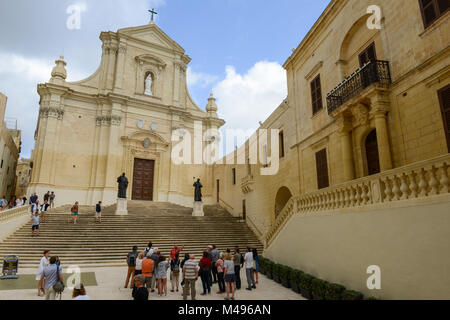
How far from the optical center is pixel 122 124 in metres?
25.6

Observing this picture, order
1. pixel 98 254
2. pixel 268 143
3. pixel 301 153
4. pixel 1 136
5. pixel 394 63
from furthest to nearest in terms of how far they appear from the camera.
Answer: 1. pixel 1 136
2. pixel 268 143
3. pixel 301 153
4. pixel 98 254
5. pixel 394 63

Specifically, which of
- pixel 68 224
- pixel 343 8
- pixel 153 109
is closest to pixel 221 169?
pixel 153 109

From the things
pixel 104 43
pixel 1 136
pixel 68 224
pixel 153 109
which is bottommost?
pixel 68 224

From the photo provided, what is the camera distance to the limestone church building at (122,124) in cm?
2328

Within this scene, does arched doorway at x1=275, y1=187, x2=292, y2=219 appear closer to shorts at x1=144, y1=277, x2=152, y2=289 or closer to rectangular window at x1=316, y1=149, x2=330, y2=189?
rectangular window at x1=316, y1=149, x2=330, y2=189

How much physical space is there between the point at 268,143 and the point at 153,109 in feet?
42.7

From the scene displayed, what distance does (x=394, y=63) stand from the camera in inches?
381

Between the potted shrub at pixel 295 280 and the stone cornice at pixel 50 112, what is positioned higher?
the stone cornice at pixel 50 112

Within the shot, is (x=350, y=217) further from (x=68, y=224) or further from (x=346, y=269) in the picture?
(x=68, y=224)

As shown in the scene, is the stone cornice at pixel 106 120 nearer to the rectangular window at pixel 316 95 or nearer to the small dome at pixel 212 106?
the small dome at pixel 212 106

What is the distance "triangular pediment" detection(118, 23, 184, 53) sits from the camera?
27741 millimetres

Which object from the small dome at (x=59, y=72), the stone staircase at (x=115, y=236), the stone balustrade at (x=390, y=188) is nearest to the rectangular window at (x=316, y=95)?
the stone balustrade at (x=390, y=188)

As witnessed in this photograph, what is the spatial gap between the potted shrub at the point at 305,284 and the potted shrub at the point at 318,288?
17 centimetres

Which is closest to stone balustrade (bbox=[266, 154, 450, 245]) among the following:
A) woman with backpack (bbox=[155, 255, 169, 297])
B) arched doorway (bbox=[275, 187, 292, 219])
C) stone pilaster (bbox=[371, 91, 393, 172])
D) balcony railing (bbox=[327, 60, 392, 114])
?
stone pilaster (bbox=[371, 91, 393, 172])
